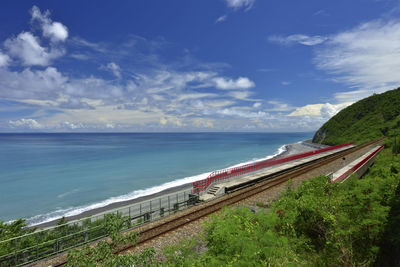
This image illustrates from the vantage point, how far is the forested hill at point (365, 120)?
231ft

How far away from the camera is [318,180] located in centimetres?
1387

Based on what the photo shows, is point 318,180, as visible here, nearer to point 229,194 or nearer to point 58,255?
point 229,194

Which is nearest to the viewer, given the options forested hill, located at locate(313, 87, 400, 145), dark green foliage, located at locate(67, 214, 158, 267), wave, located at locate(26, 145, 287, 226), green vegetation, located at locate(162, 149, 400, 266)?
dark green foliage, located at locate(67, 214, 158, 267)

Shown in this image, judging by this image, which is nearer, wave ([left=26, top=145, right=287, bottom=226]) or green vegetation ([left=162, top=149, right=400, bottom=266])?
green vegetation ([left=162, top=149, right=400, bottom=266])

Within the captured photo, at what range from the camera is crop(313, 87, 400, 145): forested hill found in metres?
70.5

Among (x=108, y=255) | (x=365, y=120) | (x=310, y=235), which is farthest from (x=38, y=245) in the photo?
(x=365, y=120)

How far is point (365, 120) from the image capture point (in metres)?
87.0

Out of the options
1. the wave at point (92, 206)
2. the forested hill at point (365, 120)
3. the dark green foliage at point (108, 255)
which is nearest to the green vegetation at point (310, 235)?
the dark green foliage at point (108, 255)

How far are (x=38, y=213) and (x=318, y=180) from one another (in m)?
35.6

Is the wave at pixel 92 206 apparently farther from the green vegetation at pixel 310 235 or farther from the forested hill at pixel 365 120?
the forested hill at pixel 365 120

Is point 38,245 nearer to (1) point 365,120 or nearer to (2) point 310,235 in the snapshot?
(2) point 310,235

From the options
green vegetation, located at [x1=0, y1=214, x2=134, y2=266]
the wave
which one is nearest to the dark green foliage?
green vegetation, located at [x1=0, y1=214, x2=134, y2=266]

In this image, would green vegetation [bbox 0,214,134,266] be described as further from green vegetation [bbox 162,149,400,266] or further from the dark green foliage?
green vegetation [bbox 162,149,400,266]

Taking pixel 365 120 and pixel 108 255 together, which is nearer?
pixel 108 255
